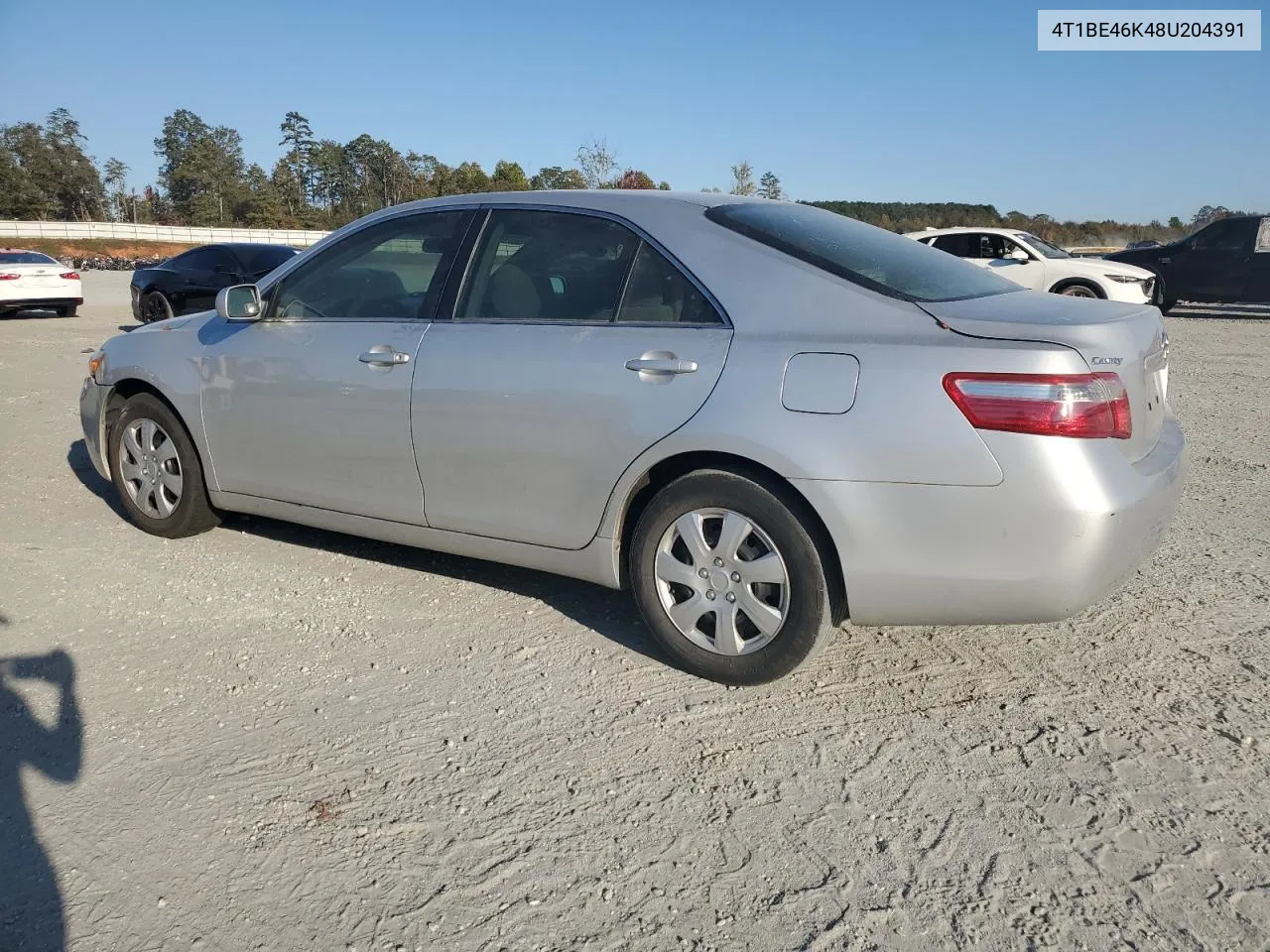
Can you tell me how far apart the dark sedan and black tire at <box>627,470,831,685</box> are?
14523 mm

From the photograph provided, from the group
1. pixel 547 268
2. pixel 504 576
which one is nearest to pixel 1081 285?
pixel 504 576

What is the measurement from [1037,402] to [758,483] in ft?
2.82

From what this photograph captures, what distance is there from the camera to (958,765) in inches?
114

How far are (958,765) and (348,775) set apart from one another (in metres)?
1.74

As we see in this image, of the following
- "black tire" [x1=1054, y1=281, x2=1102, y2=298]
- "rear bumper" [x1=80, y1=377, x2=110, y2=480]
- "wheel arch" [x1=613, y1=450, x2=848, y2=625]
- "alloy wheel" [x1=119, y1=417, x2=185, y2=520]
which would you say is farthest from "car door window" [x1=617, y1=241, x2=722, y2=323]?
"black tire" [x1=1054, y1=281, x2=1102, y2=298]

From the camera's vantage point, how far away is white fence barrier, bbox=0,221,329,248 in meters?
63.0

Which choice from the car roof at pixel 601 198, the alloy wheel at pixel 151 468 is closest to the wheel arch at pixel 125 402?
the alloy wheel at pixel 151 468

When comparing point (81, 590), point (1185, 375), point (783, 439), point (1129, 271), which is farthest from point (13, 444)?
point (1129, 271)

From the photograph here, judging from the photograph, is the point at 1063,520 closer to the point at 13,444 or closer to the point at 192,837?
the point at 192,837

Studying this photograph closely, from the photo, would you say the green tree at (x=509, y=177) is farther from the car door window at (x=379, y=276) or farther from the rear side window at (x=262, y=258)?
the car door window at (x=379, y=276)

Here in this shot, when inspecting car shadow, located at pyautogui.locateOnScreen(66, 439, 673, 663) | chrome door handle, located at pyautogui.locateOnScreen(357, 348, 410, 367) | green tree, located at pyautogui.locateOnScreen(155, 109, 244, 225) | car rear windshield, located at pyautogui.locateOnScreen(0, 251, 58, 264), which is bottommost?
car shadow, located at pyautogui.locateOnScreen(66, 439, 673, 663)

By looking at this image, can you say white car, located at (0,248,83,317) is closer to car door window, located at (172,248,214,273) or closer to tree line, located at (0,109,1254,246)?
car door window, located at (172,248,214,273)

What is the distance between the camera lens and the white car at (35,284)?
18.9 m

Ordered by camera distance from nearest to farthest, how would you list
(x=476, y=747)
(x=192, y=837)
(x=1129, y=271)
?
(x=192, y=837)
(x=476, y=747)
(x=1129, y=271)
